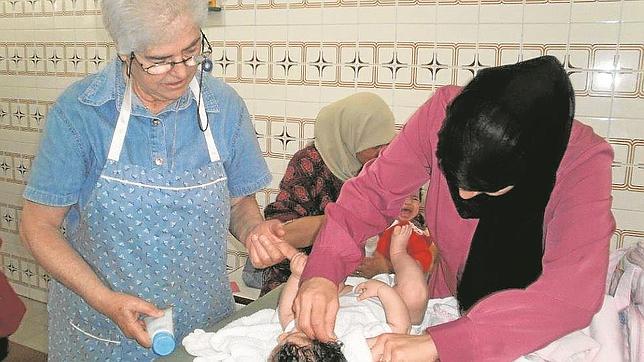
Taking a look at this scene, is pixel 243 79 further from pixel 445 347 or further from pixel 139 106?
pixel 445 347

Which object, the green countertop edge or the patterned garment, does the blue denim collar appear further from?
the patterned garment

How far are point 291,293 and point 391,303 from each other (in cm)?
26

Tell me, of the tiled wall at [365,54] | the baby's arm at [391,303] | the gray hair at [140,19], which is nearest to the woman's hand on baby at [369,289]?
the baby's arm at [391,303]

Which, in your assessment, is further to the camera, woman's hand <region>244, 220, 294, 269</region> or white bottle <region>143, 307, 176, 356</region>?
Result: woman's hand <region>244, 220, 294, 269</region>

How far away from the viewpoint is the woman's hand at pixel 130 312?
4.60 ft

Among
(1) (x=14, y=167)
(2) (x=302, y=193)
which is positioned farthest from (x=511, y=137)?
(1) (x=14, y=167)

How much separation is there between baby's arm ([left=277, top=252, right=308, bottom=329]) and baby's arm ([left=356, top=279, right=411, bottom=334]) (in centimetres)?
19

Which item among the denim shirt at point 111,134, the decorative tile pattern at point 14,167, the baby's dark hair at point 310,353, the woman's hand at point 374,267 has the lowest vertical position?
the decorative tile pattern at point 14,167

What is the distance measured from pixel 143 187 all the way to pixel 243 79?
176cm

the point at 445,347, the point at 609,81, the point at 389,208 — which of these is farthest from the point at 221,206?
the point at 609,81

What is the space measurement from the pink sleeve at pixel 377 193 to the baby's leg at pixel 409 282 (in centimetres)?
21

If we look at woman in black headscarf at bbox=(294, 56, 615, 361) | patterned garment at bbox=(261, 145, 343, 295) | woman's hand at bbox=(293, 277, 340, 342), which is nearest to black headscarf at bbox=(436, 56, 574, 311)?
woman in black headscarf at bbox=(294, 56, 615, 361)

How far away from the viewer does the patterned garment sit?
2.47m

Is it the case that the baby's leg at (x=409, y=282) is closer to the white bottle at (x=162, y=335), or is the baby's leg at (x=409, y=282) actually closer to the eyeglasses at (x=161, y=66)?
the white bottle at (x=162, y=335)
